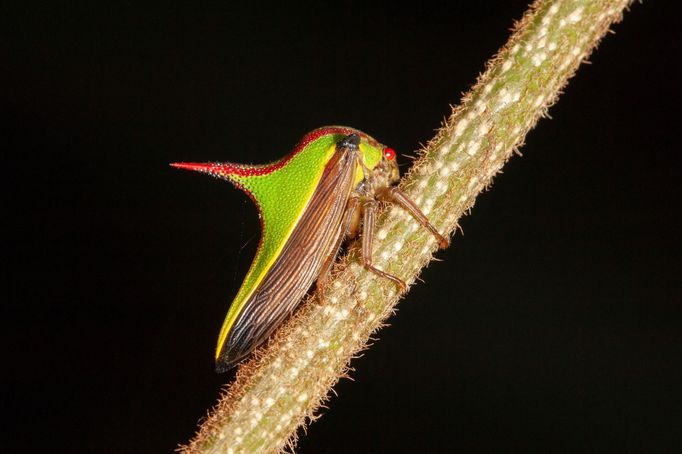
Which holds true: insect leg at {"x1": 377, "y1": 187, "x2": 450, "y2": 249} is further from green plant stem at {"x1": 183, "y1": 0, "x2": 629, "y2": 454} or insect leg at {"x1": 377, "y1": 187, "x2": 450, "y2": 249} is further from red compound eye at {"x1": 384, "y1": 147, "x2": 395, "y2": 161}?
red compound eye at {"x1": 384, "y1": 147, "x2": 395, "y2": 161}

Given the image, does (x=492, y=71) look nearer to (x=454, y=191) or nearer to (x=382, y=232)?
(x=454, y=191)

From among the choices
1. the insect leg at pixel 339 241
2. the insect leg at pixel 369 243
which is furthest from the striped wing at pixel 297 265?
the insect leg at pixel 369 243

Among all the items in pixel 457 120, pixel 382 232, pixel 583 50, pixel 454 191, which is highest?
pixel 583 50

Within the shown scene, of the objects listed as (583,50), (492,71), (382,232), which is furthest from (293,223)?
(583,50)

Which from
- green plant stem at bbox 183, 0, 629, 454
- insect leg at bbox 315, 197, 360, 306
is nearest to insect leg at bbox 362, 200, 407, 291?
green plant stem at bbox 183, 0, 629, 454

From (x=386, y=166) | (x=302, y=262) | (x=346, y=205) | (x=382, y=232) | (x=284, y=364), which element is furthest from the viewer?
(x=386, y=166)

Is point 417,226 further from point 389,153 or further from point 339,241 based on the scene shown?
point 389,153

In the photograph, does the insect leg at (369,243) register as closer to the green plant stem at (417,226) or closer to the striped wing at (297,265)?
the green plant stem at (417,226)
